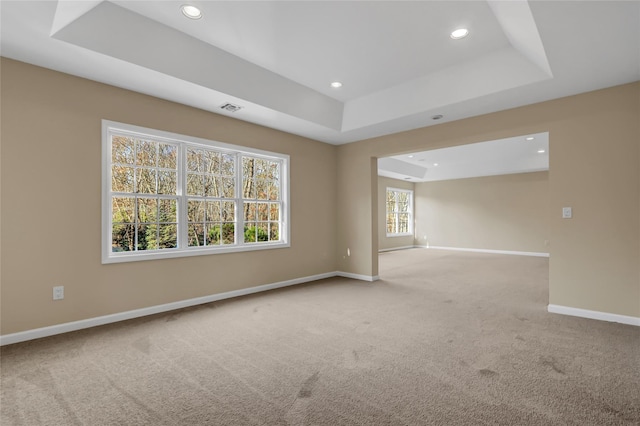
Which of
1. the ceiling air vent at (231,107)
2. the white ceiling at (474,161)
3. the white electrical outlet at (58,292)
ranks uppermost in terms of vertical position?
the white ceiling at (474,161)

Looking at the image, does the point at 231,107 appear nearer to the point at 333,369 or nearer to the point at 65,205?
the point at 65,205

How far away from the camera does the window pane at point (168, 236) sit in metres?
4.04

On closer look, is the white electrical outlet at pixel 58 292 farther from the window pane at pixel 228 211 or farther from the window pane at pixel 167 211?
the window pane at pixel 228 211

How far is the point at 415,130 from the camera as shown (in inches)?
202

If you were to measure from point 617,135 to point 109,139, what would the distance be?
5793 mm

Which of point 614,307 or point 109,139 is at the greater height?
point 109,139

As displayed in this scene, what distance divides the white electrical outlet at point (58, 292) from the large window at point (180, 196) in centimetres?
47

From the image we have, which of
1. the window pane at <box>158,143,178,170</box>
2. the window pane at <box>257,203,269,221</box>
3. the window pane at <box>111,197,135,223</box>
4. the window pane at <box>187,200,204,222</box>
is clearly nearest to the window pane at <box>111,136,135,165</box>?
the window pane at <box>158,143,178,170</box>

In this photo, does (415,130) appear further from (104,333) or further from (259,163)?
(104,333)

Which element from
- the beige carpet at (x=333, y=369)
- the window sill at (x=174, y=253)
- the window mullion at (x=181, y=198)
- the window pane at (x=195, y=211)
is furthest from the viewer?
the window pane at (x=195, y=211)

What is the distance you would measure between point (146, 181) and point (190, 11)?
2.07 m

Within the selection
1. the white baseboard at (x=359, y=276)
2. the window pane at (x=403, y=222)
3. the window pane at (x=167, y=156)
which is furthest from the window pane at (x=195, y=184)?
the window pane at (x=403, y=222)

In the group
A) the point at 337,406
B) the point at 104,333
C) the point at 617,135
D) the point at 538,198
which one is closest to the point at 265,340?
the point at 337,406

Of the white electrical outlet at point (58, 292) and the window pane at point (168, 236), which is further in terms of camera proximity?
the window pane at point (168, 236)
